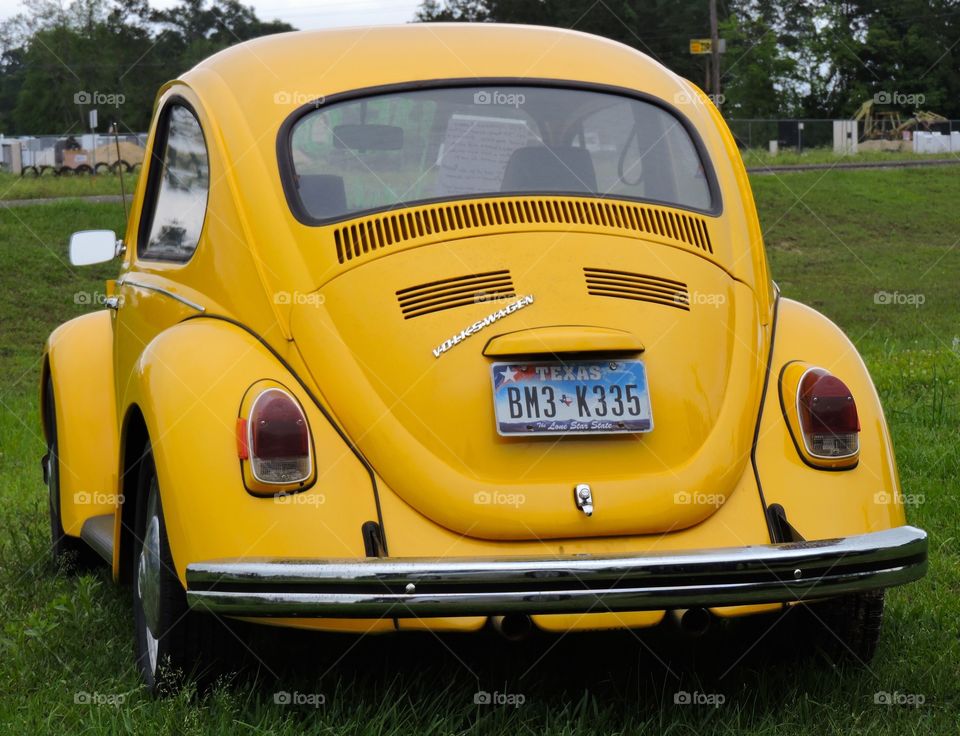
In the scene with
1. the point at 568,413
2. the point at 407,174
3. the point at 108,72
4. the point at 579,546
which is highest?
the point at 108,72

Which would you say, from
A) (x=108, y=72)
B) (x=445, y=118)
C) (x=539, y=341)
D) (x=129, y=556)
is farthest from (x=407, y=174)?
(x=108, y=72)

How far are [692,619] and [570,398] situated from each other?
64cm

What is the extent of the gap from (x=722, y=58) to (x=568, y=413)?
72170mm

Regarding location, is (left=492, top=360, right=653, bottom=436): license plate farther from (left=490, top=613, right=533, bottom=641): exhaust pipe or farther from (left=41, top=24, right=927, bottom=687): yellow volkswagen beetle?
(left=490, top=613, right=533, bottom=641): exhaust pipe

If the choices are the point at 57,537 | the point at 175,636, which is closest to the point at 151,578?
the point at 175,636

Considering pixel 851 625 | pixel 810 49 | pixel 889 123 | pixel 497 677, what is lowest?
pixel 497 677

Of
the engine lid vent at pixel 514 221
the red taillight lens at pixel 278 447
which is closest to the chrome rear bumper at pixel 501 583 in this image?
the red taillight lens at pixel 278 447

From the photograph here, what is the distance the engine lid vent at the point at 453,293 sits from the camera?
3607 millimetres

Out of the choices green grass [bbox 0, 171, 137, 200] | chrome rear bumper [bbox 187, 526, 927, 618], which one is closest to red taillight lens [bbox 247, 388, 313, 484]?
chrome rear bumper [bbox 187, 526, 927, 618]

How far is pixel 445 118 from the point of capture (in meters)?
4.21

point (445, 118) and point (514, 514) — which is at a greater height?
point (445, 118)

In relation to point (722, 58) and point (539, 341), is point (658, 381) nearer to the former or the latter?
point (539, 341)

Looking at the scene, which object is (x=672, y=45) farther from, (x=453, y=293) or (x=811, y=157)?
(x=453, y=293)

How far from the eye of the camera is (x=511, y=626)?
3.31 m
